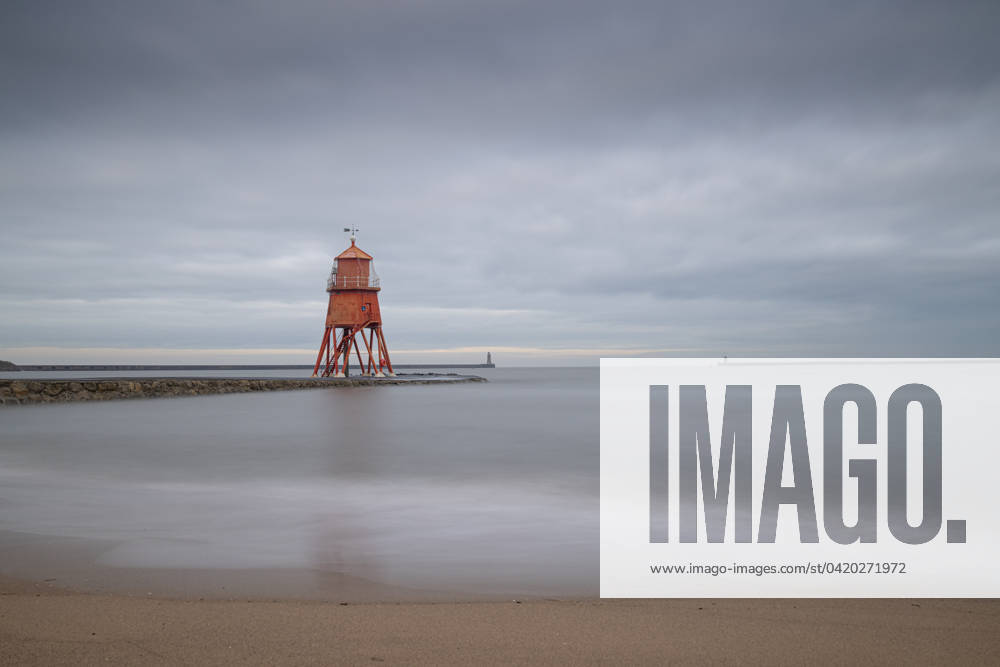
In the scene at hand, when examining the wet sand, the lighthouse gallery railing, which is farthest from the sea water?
the lighthouse gallery railing

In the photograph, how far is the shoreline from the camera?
24.2 m

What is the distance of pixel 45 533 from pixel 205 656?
3957 millimetres

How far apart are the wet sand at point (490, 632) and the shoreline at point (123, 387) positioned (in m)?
24.7

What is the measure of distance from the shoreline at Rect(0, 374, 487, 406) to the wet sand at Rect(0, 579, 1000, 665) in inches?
970

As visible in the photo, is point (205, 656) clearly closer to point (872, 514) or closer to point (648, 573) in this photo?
point (648, 573)

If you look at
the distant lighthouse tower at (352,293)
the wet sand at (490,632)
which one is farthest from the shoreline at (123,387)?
the wet sand at (490,632)

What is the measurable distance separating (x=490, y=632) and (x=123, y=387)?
29.8 metres

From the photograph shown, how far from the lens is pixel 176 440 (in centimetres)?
1402

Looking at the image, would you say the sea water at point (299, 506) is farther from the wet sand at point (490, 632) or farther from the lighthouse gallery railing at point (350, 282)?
the lighthouse gallery railing at point (350, 282)

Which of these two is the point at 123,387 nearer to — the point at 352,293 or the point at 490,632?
the point at 352,293

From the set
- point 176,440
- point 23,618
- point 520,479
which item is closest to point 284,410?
point 176,440

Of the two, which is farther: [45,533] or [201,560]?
[45,533]

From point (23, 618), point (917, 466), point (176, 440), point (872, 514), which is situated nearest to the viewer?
point (23, 618)

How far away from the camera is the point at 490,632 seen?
3164mm
